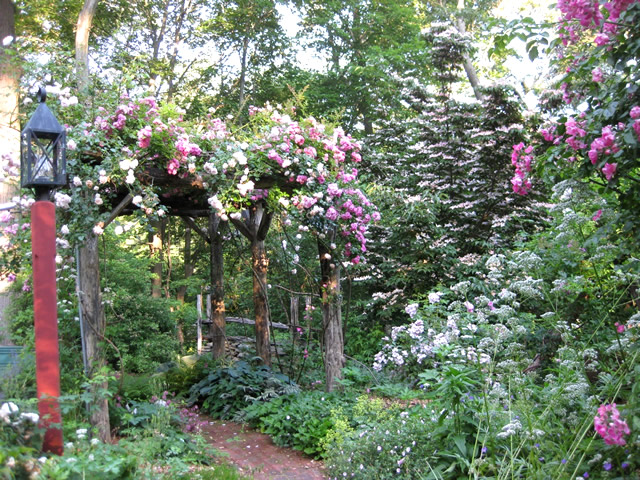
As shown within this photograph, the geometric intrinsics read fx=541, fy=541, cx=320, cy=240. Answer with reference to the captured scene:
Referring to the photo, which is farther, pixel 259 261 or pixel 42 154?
pixel 259 261

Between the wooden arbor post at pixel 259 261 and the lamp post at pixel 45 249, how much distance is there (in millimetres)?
4141

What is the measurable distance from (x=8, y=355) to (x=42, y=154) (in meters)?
2.34

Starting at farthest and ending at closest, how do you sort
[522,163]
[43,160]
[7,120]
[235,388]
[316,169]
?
[235,388] → [7,120] → [316,169] → [522,163] → [43,160]

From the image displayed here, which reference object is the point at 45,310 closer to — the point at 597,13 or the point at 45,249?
the point at 45,249

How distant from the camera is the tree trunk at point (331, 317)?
619 cm

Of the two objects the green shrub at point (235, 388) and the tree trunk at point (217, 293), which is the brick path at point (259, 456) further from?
the tree trunk at point (217, 293)

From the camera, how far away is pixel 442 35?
984 centimetres

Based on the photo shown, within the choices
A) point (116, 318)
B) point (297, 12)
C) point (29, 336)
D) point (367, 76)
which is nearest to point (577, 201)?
point (29, 336)

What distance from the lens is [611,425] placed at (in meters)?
2.18

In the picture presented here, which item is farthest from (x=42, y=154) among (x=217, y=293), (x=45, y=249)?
(x=217, y=293)

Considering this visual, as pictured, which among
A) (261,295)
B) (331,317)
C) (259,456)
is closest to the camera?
(259,456)

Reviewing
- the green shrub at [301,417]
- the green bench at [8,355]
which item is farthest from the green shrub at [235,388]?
the green bench at [8,355]

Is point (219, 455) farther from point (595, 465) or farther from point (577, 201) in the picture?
point (577, 201)

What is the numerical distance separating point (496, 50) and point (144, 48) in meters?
10.2
